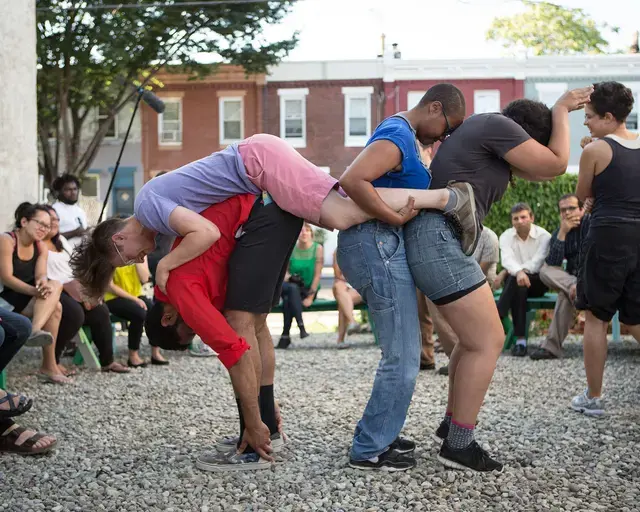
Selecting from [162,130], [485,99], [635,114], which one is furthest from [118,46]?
[635,114]

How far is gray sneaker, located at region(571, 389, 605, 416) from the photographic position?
5227 mm

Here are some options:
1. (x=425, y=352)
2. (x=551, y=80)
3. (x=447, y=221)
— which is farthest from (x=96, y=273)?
(x=551, y=80)

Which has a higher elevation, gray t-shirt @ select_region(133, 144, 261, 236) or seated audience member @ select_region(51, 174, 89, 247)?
gray t-shirt @ select_region(133, 144, 261, 236)

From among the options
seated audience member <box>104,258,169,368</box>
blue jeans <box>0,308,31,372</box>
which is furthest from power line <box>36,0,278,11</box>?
blue jeans <box>0,308,31,372</box>

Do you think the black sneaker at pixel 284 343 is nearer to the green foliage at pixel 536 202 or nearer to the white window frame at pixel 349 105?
the green foliage at pixel 536 202

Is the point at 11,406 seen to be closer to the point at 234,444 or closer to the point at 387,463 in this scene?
the point at 234,444

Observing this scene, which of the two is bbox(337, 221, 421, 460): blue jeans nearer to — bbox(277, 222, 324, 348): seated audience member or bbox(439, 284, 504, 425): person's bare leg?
bbox(439, 284, 504, 425): person's bare leg

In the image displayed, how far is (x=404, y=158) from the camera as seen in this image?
12.1 ft

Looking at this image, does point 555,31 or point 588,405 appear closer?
point 588,405

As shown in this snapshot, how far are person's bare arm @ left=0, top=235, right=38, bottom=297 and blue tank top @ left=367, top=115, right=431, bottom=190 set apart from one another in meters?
4.01

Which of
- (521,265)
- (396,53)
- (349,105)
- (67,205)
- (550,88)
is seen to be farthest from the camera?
(349,105)

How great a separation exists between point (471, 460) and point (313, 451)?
32.6 inches

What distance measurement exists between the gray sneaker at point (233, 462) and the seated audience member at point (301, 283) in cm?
538

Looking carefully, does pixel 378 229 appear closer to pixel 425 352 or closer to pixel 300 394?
pixel 300 394
